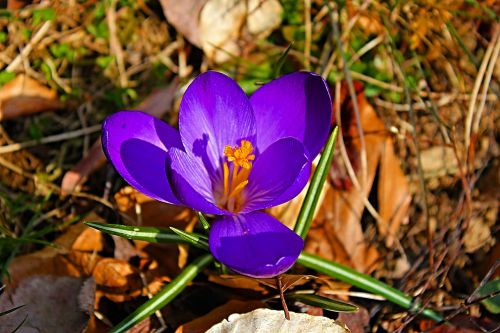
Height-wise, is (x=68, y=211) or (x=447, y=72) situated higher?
(x=447, y=72)

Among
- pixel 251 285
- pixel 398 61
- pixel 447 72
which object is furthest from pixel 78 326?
pixel 447 72

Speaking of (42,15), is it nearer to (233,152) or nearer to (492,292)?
(233,152)

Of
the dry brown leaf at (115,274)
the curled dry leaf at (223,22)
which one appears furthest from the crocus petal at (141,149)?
the curled dry leaf at (223,22)

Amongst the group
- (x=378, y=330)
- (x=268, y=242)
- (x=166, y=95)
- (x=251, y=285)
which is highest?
(x=268, y=242)

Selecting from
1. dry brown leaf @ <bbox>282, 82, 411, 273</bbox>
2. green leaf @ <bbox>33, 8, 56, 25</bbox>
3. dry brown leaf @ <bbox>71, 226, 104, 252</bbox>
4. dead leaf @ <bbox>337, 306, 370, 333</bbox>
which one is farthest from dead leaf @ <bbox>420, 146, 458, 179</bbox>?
green leaf @ <bbox>33, 8, 56, 25</bbox>

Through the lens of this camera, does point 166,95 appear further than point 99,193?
Yes

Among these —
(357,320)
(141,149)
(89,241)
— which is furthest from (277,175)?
(89,241)

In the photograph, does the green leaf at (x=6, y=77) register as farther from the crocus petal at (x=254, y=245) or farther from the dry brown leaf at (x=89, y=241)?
the crocus petal at (x=254, y=245)

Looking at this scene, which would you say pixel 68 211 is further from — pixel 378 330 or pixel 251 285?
pixel 378 330
